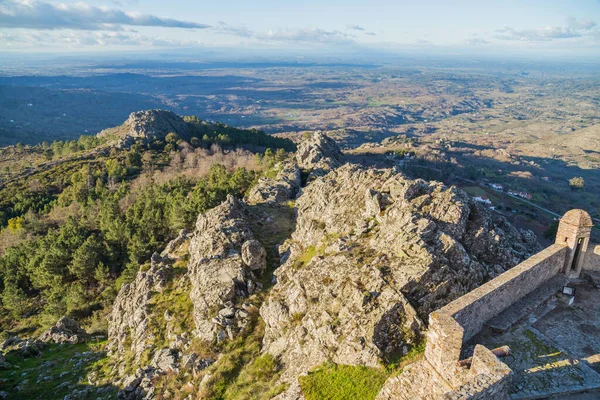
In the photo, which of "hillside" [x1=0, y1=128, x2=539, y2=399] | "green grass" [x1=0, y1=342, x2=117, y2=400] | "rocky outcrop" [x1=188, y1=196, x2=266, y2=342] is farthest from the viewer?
"green grass" [x1=0, y1=342, x2=117, y2=400]

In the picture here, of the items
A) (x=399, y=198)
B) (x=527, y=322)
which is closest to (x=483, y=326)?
(x=527, y=322)

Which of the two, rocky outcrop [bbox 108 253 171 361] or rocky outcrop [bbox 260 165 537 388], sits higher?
rocky outcrop [bbox 260 165 537 388]

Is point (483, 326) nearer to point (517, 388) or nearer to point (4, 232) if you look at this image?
point (517, 388)

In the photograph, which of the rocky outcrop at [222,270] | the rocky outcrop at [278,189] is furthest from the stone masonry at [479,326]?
the rocky outcrop at [278,189]

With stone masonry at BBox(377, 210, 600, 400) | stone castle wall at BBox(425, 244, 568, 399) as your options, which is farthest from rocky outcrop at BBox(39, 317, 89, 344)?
stone castle wall at BBox(425, 244, 568, 399)

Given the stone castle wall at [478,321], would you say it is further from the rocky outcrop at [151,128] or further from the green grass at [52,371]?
the rocky outcrop at [151,128]

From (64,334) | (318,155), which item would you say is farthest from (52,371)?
(318,155)

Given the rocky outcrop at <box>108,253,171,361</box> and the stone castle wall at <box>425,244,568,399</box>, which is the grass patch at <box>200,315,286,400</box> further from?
the rocky outcrop at <box>108,253,171,361</box>

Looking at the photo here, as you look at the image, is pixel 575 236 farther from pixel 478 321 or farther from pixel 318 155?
pixel 318 155
